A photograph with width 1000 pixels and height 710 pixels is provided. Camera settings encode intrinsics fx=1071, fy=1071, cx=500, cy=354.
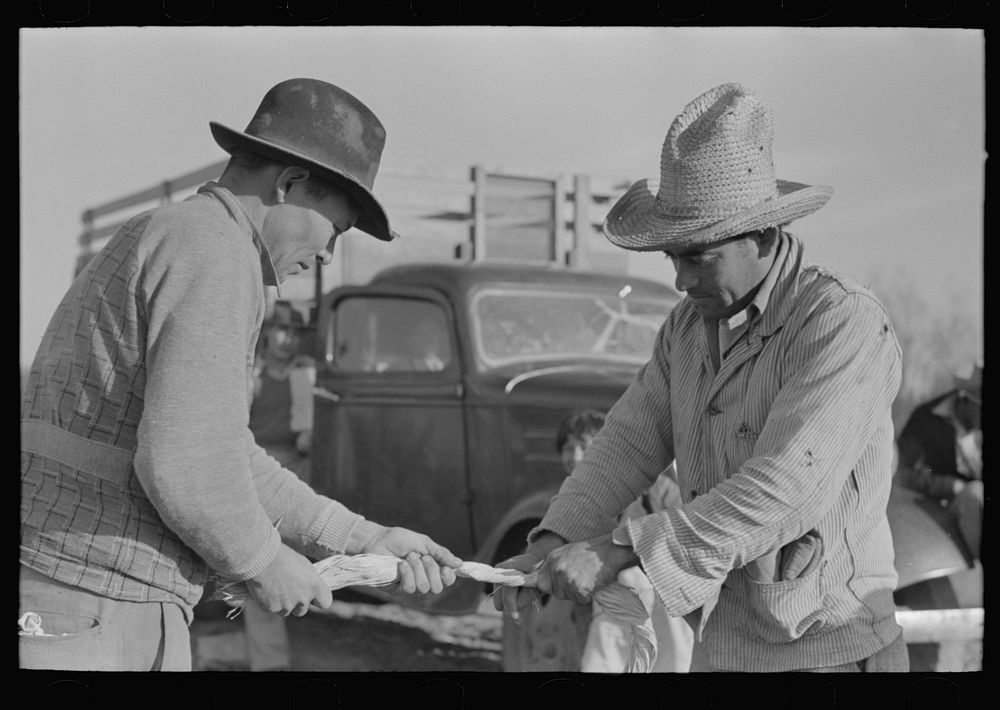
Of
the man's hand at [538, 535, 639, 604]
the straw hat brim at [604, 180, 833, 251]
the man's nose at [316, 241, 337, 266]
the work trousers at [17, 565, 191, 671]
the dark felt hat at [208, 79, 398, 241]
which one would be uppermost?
the dark felt hat at [208, 79, 398, 241]

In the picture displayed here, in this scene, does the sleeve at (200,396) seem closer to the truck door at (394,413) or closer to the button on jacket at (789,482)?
the button on jacket at (789,482)

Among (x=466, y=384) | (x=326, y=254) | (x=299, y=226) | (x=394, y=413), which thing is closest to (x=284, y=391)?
(x=394, y=413)

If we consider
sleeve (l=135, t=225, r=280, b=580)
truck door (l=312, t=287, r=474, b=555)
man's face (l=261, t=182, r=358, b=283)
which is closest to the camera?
sleeve (l=135, t=225, r=280, b=580)

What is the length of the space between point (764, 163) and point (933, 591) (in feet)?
10.1

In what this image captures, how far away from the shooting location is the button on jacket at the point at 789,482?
2.08 meters

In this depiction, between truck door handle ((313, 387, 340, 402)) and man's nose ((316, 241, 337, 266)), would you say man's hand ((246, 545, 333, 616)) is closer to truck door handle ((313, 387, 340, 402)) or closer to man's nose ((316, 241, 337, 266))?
man's nose ((316, 241, 337, 266))

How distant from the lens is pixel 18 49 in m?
2.81

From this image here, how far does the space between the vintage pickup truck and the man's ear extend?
2.88 meters

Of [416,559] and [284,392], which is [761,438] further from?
[284,392]

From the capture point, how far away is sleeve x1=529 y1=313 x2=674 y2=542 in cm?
255

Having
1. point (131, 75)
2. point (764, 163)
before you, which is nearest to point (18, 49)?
point (131, 75)

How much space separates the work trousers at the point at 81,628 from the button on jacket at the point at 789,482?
101 cm

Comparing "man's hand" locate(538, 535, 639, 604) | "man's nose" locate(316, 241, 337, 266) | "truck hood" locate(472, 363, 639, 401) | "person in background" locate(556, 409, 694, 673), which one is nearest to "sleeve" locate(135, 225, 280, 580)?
"man's nose" locate(316, 241, 337, 266)

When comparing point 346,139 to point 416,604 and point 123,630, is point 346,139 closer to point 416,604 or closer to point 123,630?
point 123,630
